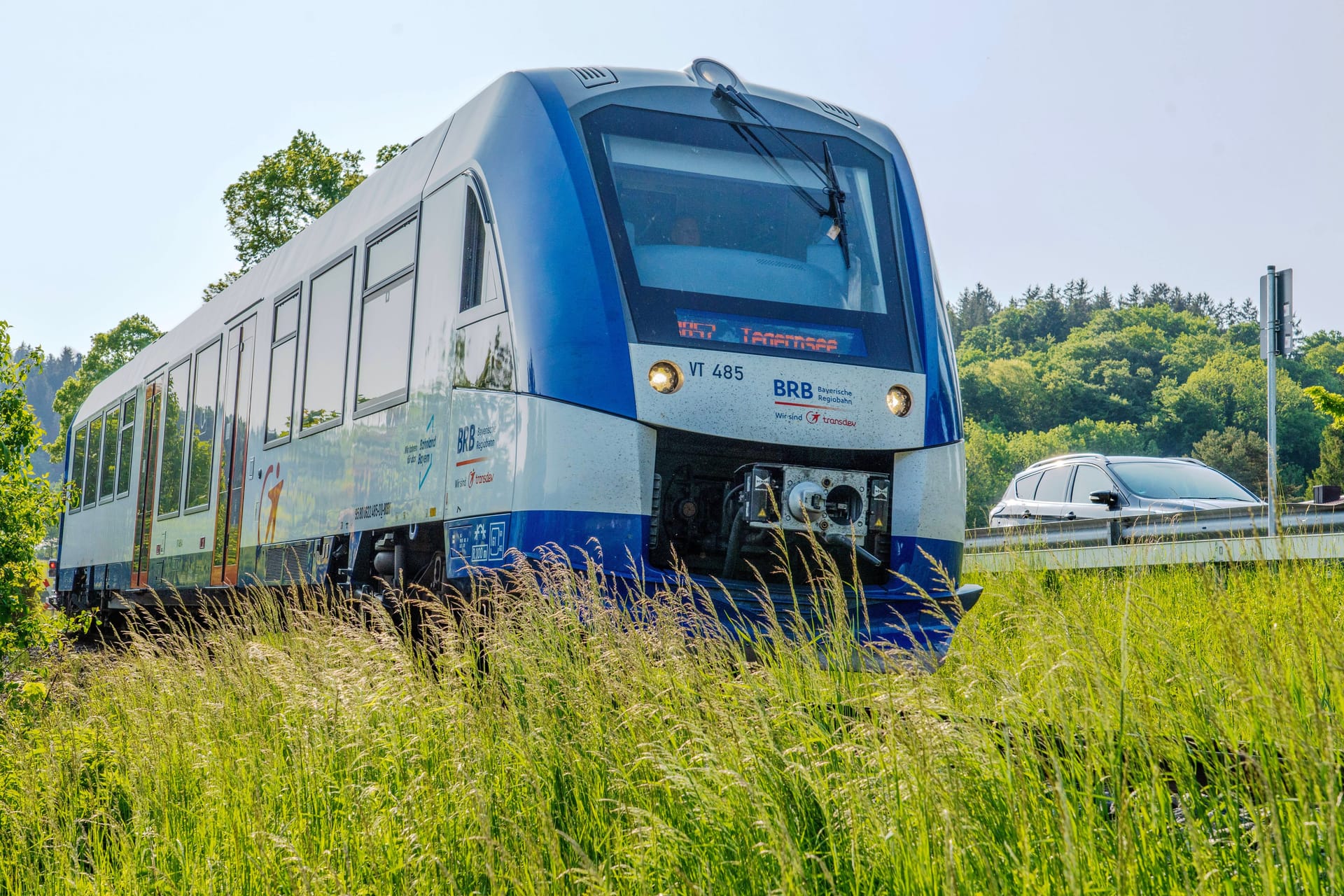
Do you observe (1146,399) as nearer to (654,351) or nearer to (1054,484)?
(1054,484)

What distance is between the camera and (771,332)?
6570mm

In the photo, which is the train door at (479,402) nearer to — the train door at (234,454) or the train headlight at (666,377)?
the train headlight at (666,377)

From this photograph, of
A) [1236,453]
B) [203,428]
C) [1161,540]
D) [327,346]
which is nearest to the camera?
[327,346]

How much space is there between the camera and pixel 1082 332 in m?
112

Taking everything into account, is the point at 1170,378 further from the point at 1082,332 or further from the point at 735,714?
the point at 735,714

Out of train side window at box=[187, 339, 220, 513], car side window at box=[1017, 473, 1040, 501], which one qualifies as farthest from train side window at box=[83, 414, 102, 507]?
car side window at box=[1017, 473, 1040, 501]

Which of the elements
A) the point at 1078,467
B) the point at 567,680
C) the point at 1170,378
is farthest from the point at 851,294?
the point at 1170,378

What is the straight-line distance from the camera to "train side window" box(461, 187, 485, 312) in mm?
6703

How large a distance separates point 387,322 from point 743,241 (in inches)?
89.8

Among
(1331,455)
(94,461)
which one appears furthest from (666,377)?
(1331,455)

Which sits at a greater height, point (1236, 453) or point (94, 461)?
point (1236, 453)

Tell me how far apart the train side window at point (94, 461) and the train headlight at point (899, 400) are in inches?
499

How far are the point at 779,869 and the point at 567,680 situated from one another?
1948 mm

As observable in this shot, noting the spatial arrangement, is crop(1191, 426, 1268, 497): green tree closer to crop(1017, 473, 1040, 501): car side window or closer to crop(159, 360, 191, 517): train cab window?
crop(1017, 473, 1040, 501): car side window
